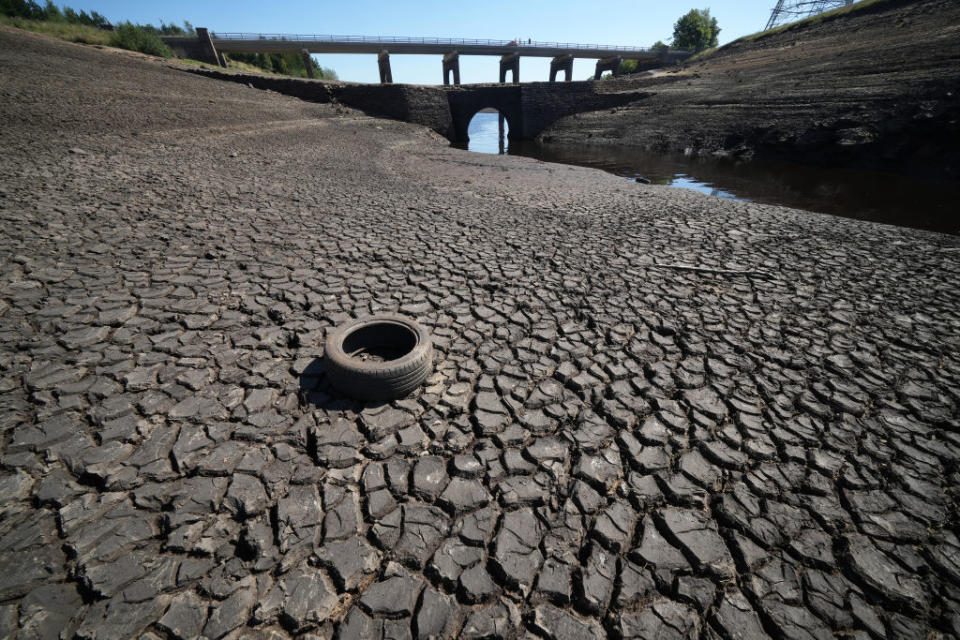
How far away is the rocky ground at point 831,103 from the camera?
15211 millimetres

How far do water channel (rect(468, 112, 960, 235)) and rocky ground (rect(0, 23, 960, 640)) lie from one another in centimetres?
668

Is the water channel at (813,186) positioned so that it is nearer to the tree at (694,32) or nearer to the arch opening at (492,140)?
the arch opening at (492,140)

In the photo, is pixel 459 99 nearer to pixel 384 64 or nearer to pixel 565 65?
pixel 384 64

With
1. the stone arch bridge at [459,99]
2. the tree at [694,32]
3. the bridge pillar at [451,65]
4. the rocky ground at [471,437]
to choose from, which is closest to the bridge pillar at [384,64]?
the bridge pillar at [451,65]

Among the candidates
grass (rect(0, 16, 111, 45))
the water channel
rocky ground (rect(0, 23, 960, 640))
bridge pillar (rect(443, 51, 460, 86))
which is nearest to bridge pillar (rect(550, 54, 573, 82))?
bridge pillar (rect(443, 51, 460, 86))

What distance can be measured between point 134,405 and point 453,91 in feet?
117

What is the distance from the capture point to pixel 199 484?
2.44m

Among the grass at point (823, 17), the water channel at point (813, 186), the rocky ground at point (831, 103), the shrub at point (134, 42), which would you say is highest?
the grass at point (823, 17)

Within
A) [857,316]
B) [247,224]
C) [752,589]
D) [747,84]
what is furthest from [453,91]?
[752,589]

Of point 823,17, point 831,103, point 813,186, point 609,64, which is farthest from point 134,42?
point 823,17

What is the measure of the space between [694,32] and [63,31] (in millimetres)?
85022

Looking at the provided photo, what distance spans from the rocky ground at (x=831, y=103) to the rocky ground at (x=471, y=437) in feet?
48.5

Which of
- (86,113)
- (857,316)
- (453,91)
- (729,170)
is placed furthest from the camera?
(453,91)

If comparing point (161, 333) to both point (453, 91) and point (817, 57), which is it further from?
point (817, 57)
